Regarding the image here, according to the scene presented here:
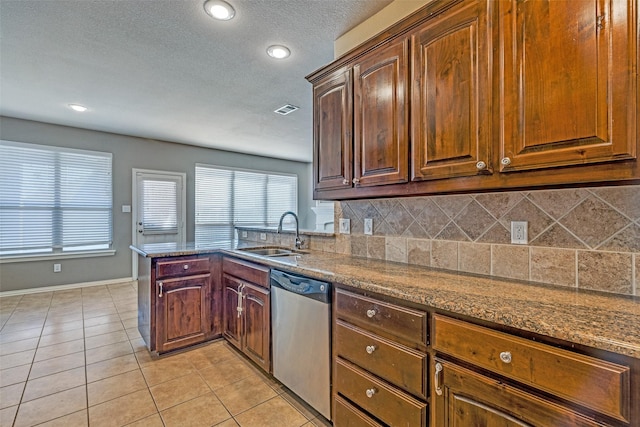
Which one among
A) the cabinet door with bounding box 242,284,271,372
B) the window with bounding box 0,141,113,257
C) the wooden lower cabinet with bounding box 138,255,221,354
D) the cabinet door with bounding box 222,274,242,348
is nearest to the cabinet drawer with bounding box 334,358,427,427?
the cabinet door with bounding box 242,284,271,372

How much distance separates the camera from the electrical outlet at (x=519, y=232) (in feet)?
4.77

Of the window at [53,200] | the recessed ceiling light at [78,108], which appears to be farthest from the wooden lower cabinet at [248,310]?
the window at [53,200]

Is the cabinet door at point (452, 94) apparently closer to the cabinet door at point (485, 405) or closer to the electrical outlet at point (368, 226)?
the electrical outlet at point (368, 226)

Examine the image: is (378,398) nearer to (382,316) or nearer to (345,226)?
(382,316)

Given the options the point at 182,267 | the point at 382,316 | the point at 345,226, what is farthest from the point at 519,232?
the point at 182,267

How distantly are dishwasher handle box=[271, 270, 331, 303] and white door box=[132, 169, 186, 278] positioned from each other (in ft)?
14.4

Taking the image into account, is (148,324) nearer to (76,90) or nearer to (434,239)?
(434,239)

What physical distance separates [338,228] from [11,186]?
4989 mm

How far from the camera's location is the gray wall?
4379mm

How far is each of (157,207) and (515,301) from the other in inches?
231

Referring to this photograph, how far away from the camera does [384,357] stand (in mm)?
1354

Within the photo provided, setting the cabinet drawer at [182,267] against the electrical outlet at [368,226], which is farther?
the cabinet drawer at [182,267]

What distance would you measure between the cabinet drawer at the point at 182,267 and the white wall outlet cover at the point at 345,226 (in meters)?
1.30

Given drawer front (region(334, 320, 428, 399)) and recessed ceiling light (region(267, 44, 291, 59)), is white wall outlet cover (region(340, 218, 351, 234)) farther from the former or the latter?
recessed ceiling light (region(267, 44, 291, 59))
